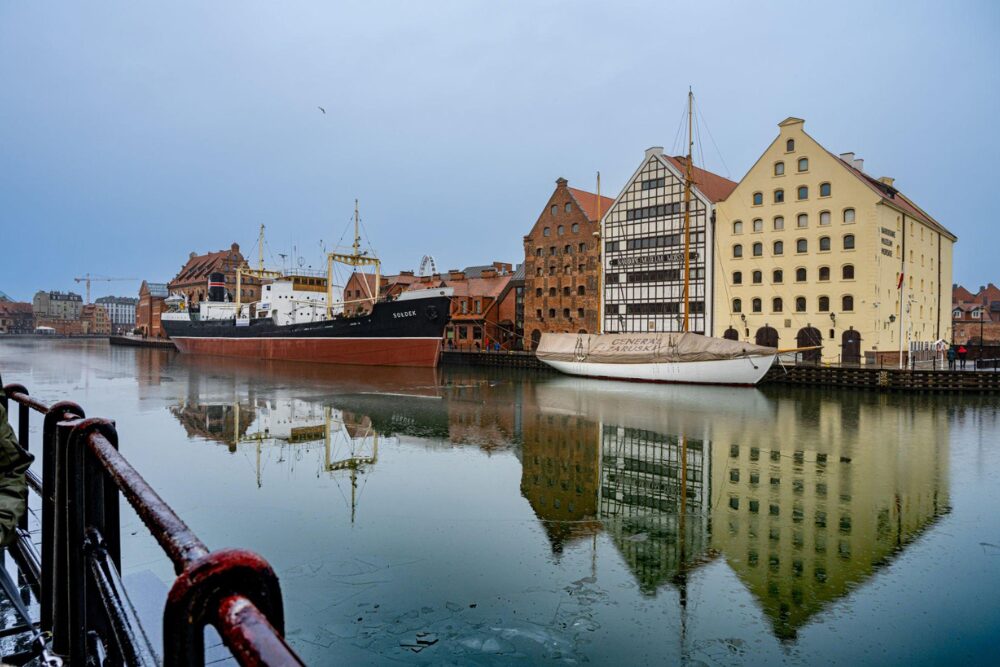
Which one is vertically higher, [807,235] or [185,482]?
[807,235]

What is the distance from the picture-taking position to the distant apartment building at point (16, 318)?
159250 millimetres

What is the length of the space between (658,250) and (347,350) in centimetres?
2412

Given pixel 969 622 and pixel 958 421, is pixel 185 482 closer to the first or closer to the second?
pixel 969 622

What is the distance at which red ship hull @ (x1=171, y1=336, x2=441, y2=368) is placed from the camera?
42.7 meters

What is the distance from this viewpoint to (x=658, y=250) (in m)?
45.8

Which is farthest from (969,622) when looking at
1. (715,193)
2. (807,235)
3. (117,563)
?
(715,193)

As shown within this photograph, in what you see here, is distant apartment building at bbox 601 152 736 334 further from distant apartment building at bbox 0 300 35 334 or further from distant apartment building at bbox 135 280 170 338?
distant apartment building at bbox 0 300 35 334

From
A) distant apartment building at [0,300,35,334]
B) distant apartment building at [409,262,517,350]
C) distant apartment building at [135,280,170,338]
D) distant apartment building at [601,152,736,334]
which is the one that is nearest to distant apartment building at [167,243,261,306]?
distant apartment building at [135,280,170,338]

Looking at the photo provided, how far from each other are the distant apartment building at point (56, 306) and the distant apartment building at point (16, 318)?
634cm

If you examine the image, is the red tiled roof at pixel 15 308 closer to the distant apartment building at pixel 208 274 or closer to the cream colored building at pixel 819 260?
the distant apartment building at pixel 208 274

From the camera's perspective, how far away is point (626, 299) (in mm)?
47844

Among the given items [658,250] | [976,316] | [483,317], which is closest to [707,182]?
[658,250]

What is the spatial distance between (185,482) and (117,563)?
11.0m

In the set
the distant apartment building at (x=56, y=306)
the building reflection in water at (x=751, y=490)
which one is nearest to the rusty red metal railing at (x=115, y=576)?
the building reflection in water at (x=751, y=490)
